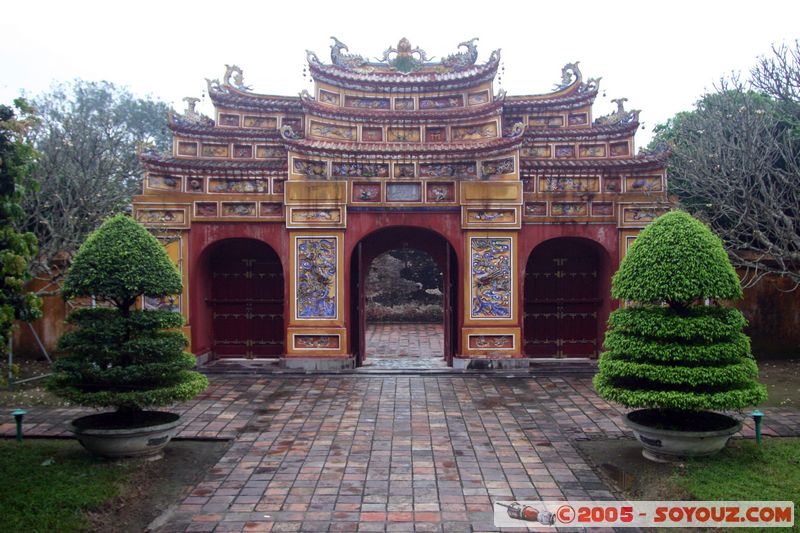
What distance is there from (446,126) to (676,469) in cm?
941

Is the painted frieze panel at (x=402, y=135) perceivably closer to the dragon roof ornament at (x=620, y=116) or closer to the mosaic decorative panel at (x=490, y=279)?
the mosaic decorative panel at (x=490, y=279)

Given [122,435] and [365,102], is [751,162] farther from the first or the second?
[122,435]

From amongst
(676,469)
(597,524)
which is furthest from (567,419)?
(597,524)

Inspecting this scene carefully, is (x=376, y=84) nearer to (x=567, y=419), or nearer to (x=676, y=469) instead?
(x=567, y=419)

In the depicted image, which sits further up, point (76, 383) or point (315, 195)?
point (315, 195)

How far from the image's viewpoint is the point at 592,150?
14016 millimetres

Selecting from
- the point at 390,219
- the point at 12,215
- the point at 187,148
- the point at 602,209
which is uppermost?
the point at 187,148

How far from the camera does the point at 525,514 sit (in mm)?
5605

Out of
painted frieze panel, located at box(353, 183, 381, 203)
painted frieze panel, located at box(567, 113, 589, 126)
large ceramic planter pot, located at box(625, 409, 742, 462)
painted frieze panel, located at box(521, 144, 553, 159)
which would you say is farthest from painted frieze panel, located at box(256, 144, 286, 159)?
large ceramic planter pot, located at box(625, 409, 742, 462)

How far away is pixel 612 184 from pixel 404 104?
5.16 meters

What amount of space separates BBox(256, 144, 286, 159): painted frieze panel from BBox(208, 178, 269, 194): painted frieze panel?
1.23m

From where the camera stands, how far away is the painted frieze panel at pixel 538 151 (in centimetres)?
1423

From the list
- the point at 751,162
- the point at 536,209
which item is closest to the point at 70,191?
the point at 536,209

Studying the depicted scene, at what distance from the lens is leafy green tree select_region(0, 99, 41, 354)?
5566 mm
